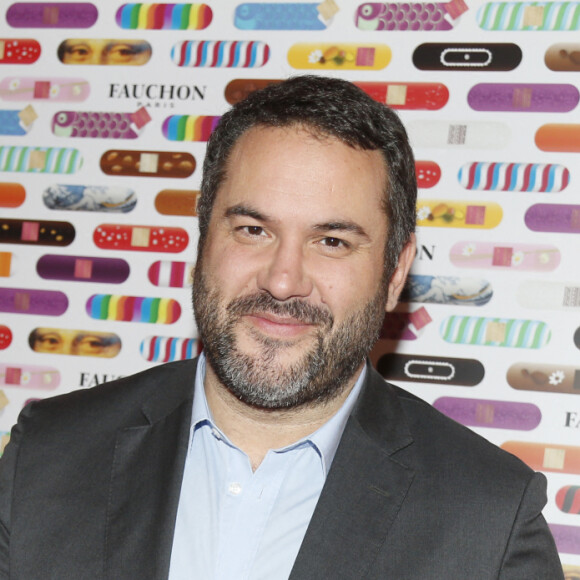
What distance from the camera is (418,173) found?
2.02 metres

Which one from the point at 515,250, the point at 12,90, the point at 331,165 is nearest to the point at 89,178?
the point at 12,90

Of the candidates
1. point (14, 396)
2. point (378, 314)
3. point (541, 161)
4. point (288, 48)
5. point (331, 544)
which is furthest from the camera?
point (14, 396)

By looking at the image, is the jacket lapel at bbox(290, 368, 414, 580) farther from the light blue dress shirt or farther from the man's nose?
the man's nose

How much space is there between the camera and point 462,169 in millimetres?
2002

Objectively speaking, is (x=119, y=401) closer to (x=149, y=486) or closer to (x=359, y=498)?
(x=149, y=486)

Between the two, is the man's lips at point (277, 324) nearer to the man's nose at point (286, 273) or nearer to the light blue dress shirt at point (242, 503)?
the man's nose at point (286, 273)

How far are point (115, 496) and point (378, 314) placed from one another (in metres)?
0.58

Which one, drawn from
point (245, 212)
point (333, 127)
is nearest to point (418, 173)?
point (333, 127)

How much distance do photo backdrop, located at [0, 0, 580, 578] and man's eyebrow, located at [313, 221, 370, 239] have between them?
516mm

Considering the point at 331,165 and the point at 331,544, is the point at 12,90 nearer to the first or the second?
the point at 331,165

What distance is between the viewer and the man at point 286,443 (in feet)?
4.77

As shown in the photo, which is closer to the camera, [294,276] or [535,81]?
[294,276]

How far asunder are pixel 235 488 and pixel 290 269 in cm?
40

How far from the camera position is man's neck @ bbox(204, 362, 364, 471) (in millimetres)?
1566
